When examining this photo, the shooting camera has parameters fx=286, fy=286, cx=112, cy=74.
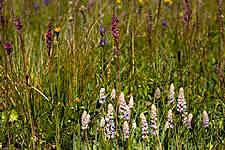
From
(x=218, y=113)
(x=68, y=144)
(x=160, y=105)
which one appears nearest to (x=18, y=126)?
(x=68, y=144)

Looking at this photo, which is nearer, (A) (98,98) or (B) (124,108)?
(B) (124,108)

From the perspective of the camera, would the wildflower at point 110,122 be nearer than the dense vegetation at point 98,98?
Yes

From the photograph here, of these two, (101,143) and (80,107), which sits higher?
(80,107)

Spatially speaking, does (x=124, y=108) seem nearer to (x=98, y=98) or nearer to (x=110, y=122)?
(x=110, y=122)

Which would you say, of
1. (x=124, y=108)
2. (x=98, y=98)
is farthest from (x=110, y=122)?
(x=98, y=98)

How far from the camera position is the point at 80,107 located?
74.4 inches

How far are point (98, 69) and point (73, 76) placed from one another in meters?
0.31

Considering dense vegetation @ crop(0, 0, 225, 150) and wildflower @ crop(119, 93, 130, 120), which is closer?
wildflower @ crop(119, 93, 130, 120)

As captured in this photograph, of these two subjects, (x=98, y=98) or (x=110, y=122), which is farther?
(x=98, y=98)

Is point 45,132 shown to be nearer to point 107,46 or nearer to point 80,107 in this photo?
point 80,107

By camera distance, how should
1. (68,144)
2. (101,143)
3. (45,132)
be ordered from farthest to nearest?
(45,132) < (68,144) < (101,143)

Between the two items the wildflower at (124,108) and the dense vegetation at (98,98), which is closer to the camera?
the wildflower at (124,108)

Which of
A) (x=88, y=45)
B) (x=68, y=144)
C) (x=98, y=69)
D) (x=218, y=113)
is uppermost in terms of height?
(x=88, y=45)

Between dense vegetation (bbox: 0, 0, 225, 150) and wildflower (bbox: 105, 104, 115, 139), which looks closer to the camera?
wildflower (bbox: 105, 104, 115, 139)
